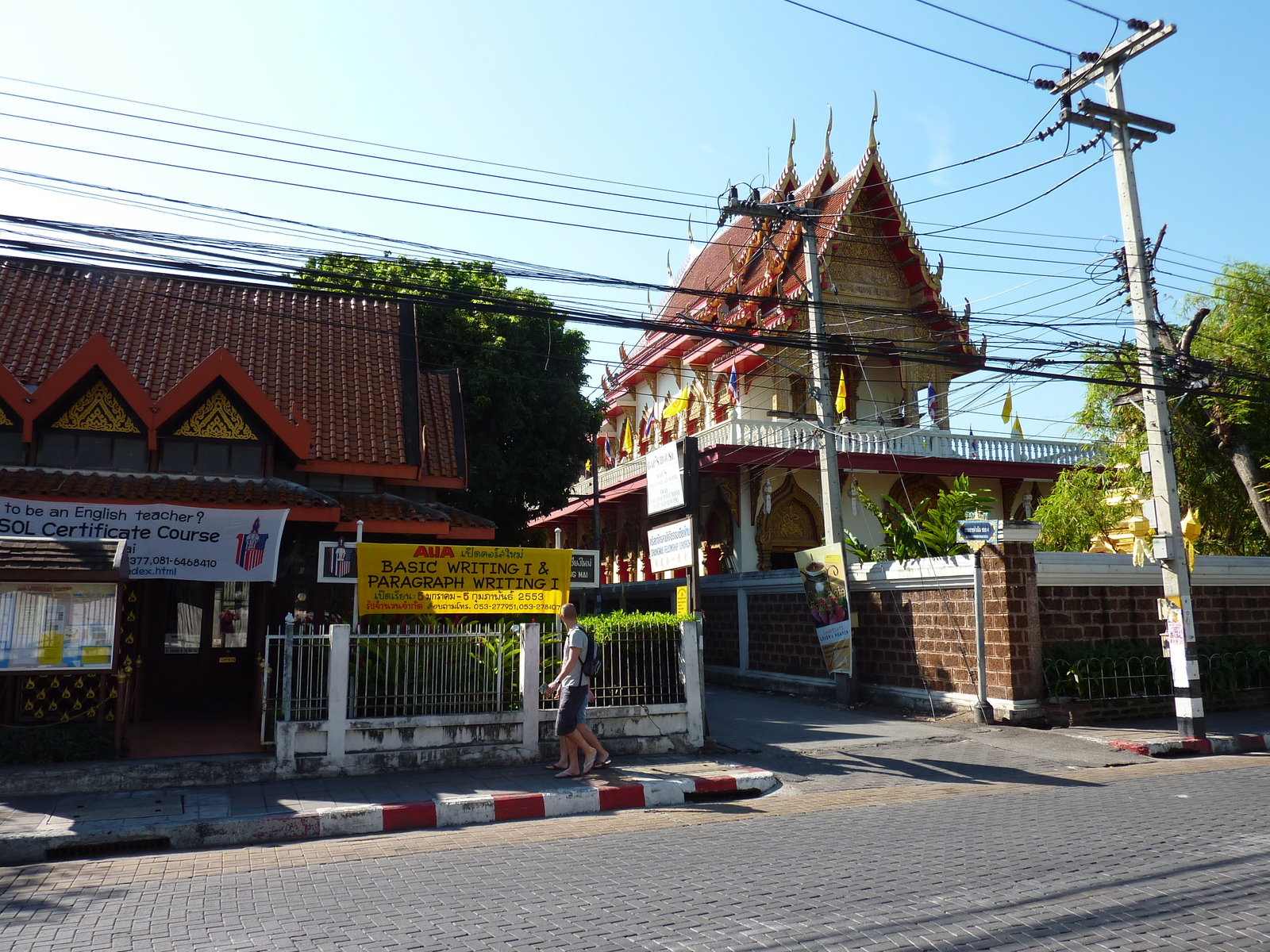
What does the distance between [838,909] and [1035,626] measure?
27.7ft

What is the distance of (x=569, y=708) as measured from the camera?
28.8 ft

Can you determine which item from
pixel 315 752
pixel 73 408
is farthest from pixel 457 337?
pixel 315 752

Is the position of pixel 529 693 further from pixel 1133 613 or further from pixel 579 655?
pixel 1133 613

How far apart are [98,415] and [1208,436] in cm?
1818

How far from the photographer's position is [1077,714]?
12141 millimetres

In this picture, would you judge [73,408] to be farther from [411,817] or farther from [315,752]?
[411,817]

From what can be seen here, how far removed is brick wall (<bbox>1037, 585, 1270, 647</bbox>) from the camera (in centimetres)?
1271

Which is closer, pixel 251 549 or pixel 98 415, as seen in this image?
pixel 251 549

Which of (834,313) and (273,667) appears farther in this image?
(834,313)

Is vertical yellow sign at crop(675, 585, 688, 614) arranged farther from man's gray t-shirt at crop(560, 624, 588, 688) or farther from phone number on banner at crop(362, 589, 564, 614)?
man's gray t-shirt at crop(560, 624, 588, 688)

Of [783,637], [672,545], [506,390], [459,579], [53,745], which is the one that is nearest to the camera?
[53,745]

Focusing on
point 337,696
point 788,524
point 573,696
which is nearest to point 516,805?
point 573,696

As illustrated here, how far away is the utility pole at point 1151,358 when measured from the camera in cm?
1127

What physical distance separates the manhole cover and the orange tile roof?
18.3 ft
